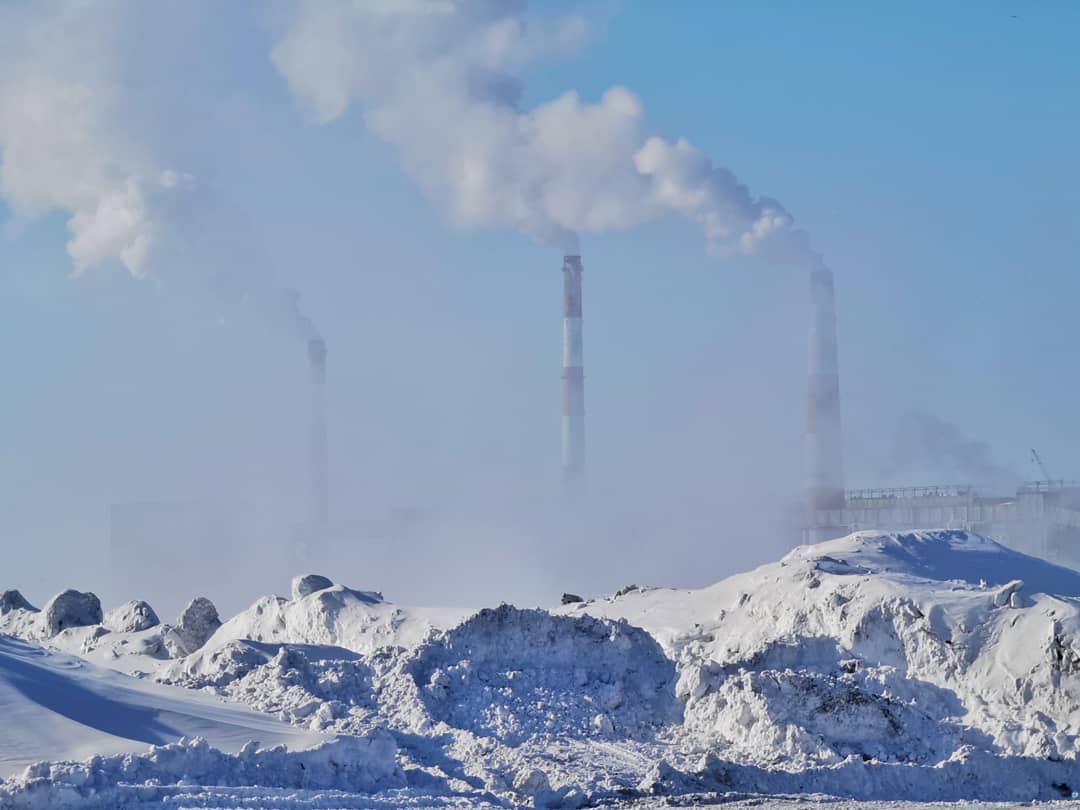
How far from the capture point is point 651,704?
15766mm

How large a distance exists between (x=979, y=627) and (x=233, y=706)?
25.8 feet

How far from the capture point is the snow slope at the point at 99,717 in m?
12.3

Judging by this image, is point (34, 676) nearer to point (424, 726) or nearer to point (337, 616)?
point (424, 726)

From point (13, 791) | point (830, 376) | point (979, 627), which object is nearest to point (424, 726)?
point (13, 791)

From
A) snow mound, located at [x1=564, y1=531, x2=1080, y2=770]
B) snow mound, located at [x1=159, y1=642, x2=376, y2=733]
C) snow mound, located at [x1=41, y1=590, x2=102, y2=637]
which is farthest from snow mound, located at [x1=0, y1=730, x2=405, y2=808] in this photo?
snow mound, located at [x1=41, y1=590, x2=102, y2=637]

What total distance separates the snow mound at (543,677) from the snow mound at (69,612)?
35.0ft

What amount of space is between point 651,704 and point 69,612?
12.8 m

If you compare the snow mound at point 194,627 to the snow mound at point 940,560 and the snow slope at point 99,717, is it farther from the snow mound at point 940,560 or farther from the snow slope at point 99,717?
the snow mound at point 940,560

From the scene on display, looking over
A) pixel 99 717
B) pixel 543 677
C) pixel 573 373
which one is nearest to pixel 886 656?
pixel 543 677

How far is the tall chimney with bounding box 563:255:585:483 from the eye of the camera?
1752 inches

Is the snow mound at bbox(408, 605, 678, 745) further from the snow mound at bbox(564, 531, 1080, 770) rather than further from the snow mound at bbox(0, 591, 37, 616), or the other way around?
the snow mound at bbox(0, 591, 37, 616)

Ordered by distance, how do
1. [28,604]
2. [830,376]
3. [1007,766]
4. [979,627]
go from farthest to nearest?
1. [830,376]
2. [28,604]
3. [979,627]
4. [1007,766]

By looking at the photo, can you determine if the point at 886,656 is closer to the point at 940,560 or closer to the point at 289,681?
the point at 940,560

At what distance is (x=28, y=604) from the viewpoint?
2753cm
